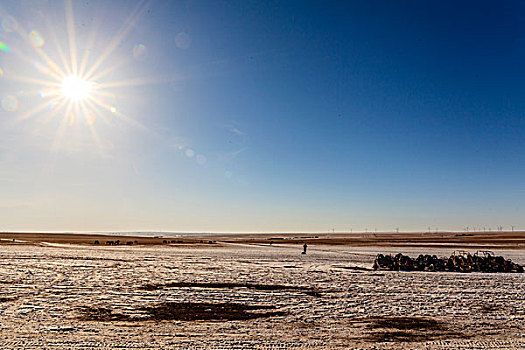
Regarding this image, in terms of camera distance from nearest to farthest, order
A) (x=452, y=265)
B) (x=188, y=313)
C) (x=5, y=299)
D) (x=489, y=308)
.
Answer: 1. (x=188, y=313)
2. (x=489, y=308)
3. (x=5, y=299)
4. (x=452, y=265)

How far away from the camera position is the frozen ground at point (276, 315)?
401 inches

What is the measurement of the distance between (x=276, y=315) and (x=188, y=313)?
9.47 feet

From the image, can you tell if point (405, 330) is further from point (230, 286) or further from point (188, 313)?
point (230, 286)

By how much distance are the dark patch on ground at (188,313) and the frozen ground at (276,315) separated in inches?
8.4

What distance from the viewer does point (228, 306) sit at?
15.1 m

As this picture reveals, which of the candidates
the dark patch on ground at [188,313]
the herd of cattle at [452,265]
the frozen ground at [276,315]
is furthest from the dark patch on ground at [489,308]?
the herd of cattle at [452,265]

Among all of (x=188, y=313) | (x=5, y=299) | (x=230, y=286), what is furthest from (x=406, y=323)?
(x=5, y=299)

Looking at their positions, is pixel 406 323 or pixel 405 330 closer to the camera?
pixel 405 330

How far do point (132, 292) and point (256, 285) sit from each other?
5909 mm

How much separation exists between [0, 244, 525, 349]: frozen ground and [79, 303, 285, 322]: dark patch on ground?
0.21 metres

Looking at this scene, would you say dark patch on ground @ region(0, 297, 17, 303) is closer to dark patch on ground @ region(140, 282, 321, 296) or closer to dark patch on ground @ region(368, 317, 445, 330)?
dark patch on ground @ region(140, 282, 321, 296)

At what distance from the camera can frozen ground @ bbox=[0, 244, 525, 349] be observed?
1020 centimetres

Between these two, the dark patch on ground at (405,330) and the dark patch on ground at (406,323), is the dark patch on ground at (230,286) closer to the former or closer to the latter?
the dark patch on ground at (406,323)

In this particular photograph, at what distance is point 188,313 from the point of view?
13.7 meters
